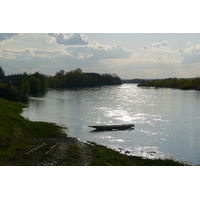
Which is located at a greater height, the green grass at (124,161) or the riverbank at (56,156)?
the riverbank at (56,156)

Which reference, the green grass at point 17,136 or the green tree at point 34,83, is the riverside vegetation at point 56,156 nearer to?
the green grass at point 17,136

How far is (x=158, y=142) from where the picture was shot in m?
32.0

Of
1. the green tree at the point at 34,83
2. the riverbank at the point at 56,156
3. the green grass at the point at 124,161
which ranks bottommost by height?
the green grass at the point at 124,161

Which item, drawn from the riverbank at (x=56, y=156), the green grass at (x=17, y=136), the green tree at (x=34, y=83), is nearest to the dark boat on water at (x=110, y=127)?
the green grass at (x=17, y=136)

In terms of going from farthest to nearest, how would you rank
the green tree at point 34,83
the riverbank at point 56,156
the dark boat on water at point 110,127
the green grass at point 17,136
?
the green tree at point 34,83, the dark boat on water at point 110,127, the green grass at point 17,136, the riverbank at point 56,156

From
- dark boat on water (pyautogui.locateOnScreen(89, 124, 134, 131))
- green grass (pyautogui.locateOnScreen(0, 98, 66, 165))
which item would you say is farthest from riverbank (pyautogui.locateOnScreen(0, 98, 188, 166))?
dark boat on water (pyautogui.locateOnScreen(89, 124, 134, 131))

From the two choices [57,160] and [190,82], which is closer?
[57,160]

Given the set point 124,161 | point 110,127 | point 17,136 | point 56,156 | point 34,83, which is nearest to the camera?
point 56,156

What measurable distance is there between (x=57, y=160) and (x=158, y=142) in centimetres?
1676

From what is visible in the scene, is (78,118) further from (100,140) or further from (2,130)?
(2,130)

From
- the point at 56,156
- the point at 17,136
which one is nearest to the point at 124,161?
the point at 56,156

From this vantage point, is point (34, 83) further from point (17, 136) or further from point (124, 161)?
point (124, 161)

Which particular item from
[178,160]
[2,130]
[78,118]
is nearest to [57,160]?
[2,130]

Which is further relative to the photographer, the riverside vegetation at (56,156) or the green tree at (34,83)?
the green tree at (34,83)
